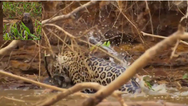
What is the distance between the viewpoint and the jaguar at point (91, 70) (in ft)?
13.7

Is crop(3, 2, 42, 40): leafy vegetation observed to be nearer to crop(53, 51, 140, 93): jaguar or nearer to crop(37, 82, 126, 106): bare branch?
crop(53, 51, 140, 93): jaguar

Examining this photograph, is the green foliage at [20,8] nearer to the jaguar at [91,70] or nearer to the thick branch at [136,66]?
the jaguar at [91,70]

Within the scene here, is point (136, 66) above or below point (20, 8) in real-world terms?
below

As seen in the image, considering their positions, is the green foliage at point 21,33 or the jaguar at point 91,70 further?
the jaguar at point 91,70

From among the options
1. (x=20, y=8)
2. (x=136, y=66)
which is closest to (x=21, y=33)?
(x=20, y=8)

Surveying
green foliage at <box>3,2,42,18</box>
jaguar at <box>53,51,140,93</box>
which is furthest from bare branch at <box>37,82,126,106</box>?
jaguar at <box>53,51,140,93</box>

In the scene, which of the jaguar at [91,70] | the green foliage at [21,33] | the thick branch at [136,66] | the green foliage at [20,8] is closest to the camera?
the thick branch at [136,66]

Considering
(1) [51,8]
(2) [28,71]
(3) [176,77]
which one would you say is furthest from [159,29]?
(2) [28,71]

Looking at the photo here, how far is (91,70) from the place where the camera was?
4441mm

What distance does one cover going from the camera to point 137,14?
6207mm

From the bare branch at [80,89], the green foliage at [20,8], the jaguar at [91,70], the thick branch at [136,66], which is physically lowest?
the jaguar at [91,70]

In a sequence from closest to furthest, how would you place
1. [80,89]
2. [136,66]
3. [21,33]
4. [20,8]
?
[136,66]
[80,89]
[21,33]
[20,8]

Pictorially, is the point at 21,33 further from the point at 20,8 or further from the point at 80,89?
the point at 80,89

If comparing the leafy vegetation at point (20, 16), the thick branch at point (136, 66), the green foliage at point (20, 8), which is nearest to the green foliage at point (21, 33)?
the leafy vegetation at point (20, 16)
